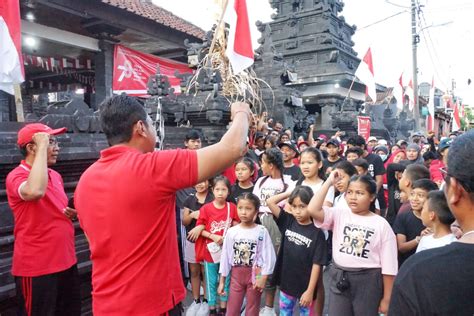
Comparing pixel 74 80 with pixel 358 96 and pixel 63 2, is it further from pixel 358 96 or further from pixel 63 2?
pixel 358 96

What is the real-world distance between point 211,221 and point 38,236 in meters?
1.66

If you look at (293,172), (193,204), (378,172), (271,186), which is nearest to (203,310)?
(193,204)

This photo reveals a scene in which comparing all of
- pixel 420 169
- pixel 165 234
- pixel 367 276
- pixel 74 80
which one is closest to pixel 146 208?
pixel 165 234

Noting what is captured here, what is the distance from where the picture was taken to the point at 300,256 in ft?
11.0

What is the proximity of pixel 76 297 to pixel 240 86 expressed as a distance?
544cm

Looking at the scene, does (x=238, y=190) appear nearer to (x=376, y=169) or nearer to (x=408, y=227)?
(x=408, y=227)

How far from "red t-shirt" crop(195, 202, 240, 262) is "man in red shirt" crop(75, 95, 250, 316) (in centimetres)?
199

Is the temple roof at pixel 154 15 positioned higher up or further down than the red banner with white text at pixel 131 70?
higher up

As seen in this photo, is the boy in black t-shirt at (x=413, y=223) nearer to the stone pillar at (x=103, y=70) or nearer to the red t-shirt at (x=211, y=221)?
the red t-shirt at (x=211, y=221)

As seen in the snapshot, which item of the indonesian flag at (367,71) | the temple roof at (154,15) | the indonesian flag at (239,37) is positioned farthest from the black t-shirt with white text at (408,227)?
the indonesian flag at (367,71)

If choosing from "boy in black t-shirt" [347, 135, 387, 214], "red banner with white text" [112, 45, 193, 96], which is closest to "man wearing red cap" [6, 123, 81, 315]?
"boy in black t-shirt" [347, 135, 387, 214]

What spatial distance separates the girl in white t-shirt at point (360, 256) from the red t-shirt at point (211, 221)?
1.19 m

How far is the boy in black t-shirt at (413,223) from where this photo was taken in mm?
3203

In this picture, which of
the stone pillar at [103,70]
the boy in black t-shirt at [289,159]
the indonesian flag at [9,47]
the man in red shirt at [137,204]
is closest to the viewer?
the man in red shirt at [137,204]
